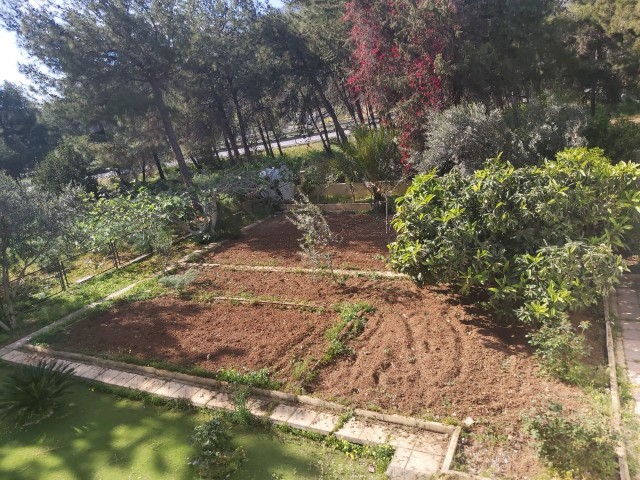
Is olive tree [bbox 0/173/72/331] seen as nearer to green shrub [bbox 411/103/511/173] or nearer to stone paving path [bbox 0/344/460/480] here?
stone paving path [bbox 0/344/460/480]

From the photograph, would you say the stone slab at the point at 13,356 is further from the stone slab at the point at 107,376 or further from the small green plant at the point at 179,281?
the small green plant at the point at 179,281

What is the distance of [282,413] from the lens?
4.39m

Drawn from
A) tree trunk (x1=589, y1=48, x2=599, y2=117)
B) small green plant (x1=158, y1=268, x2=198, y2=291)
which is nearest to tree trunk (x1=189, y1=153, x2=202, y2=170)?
small green plant (x1=158, y1=268, x2=198, y2=291)

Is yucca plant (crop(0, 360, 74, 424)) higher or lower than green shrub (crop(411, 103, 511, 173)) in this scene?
lower

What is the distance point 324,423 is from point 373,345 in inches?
53.7

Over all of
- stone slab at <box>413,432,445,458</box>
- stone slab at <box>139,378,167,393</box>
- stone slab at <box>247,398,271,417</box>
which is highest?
stone slab at <box>139,378,167,393</box>

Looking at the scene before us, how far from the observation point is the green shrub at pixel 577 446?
10.4 feet

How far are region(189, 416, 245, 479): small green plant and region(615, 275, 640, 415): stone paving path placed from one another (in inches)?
144

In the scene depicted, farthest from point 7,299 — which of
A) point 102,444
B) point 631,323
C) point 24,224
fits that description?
point 631,323

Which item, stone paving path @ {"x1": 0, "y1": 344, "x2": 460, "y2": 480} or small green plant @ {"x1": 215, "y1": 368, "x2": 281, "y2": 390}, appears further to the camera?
small green plant @ {"x1": 215, "y1": 368, "x2": 281, "y2": 390}

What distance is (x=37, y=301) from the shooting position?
358 inches

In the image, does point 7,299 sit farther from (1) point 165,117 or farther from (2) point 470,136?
(2) point 470,136

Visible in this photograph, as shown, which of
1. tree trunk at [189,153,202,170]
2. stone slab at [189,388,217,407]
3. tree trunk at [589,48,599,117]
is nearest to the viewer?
stone slab at [189,388,217,407]

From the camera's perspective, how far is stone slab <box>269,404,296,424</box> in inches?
168
